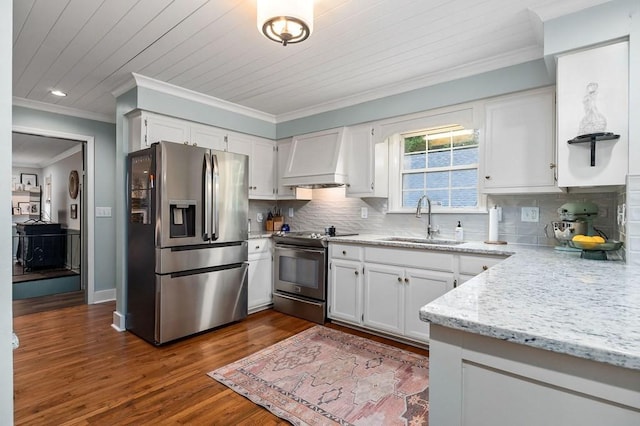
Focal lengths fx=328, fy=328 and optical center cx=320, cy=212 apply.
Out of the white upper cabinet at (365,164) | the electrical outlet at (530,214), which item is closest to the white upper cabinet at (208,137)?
the white upper cabinet at (365,164)

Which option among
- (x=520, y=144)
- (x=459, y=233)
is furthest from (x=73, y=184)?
(x=520, y=144)

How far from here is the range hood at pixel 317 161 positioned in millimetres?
3639

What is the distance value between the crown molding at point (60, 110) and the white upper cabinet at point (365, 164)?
322cm

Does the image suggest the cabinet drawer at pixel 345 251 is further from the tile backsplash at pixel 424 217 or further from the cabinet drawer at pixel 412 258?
the tile backsplash at pixel 424 217

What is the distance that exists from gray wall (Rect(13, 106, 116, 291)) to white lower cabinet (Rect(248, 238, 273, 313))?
2.13m

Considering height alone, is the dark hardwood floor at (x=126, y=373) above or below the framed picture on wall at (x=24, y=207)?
below

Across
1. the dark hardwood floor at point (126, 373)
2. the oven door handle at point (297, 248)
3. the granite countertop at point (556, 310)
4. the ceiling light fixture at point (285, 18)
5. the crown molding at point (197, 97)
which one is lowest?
the dark hardwood floor at point (126, 373)

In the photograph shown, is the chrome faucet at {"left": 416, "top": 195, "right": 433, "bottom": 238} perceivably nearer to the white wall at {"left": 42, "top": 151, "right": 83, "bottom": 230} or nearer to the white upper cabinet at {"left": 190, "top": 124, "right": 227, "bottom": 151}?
the white upper cabinet at {"left": 190, "top": 124, "right": 227, "bottom": 151}

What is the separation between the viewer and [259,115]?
13.6 ft

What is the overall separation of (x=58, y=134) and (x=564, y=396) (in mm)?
5133

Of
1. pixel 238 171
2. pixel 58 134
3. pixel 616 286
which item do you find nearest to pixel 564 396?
pixel 616 286

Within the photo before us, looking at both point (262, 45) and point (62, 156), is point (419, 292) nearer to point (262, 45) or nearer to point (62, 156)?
point (262, 45)

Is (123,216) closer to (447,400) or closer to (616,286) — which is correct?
(447,400)

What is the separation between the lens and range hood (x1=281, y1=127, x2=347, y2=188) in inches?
143
